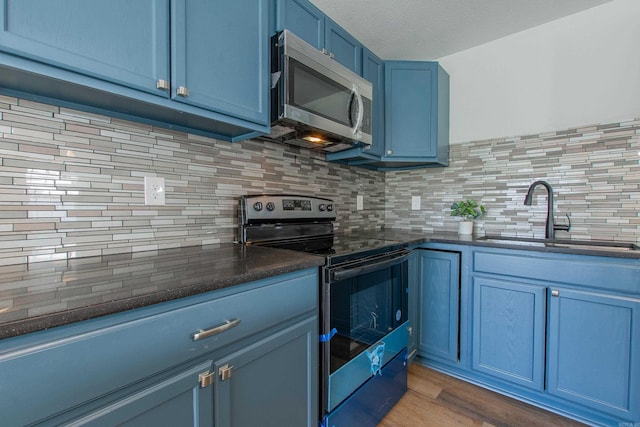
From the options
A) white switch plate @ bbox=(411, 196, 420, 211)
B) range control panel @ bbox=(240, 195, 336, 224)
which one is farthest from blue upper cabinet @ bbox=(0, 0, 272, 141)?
white switch plate @ bbox=(411, 196, 420, 211)

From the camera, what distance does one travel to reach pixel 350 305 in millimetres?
1307

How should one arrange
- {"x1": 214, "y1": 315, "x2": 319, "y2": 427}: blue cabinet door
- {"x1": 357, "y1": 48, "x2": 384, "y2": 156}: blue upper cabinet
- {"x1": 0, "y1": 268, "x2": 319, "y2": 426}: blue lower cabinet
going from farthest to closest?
{"x1": 357, "y1": 48, "x2": 384, "y2": 156}: blue upper cabinet < {"x1": 214, "y1": 315, "x2": 319, "y2": 427}: blue cabinet door < {"x1": 0, "y1": 268, "x2": 319, "y2": 426}: blue lower cabinet

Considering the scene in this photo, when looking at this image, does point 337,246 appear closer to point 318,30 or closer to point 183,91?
point 183,91

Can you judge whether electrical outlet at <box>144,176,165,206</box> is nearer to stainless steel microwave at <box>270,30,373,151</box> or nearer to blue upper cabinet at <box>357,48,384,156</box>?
stainless steel microwave at <box>270,30,373,151</box>

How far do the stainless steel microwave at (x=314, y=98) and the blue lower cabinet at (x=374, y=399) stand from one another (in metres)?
1.33

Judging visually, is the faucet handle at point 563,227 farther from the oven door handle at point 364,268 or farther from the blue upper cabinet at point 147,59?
the blue upper cabinet at point 147,59

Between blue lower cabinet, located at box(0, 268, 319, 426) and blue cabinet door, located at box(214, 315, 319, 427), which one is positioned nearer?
blue lower cabinet, located at box(0, 268, 319, 426)

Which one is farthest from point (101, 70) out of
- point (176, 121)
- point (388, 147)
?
point (388, 147)

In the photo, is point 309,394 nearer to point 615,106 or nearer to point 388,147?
point 388,147

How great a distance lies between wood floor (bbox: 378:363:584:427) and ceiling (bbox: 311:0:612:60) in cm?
246

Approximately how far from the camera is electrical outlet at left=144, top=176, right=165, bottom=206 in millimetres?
1251

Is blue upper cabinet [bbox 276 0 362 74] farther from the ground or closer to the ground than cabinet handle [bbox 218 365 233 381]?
farther from the ground

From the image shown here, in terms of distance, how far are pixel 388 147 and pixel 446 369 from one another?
167 centimetres

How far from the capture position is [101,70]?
86 centimetres
